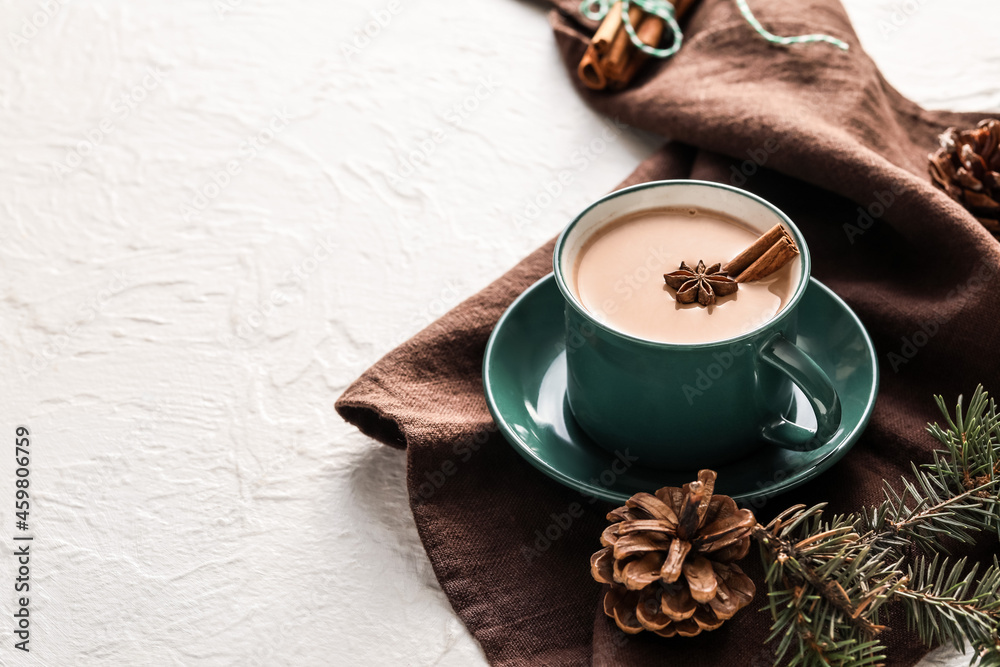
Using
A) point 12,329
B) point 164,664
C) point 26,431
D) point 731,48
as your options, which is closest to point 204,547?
point 164,664

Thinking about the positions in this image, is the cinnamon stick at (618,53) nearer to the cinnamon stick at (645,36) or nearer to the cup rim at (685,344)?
the cinnamon stick at (645,36)

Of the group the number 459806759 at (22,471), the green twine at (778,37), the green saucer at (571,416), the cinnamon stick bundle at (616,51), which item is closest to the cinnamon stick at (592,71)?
the cinnamon stick bundle at (616,51)

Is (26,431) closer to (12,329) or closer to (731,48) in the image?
(12,329)

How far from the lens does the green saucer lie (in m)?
0.73

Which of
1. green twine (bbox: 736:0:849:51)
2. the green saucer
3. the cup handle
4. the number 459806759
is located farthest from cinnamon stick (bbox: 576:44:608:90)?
the number 459806759

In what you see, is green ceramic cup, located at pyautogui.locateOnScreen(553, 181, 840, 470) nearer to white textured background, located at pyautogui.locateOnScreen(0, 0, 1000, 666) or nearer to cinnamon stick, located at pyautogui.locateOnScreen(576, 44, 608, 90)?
white textured background, located at pyautogui.locateOnScreen(0, 0, 1000, 666)

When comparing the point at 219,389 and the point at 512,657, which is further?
the point at 219,389

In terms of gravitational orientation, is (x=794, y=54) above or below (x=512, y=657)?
above

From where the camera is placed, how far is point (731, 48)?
1.14m

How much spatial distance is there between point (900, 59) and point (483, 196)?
564 millimetres

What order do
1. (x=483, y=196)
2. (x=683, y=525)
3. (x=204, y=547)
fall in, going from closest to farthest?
(x=683, y=525), (x=204, y=547), (x=483, y=196)

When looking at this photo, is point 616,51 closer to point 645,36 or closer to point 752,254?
point 645,36

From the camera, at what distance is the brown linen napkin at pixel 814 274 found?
70cm

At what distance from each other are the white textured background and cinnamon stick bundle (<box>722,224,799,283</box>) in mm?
314
